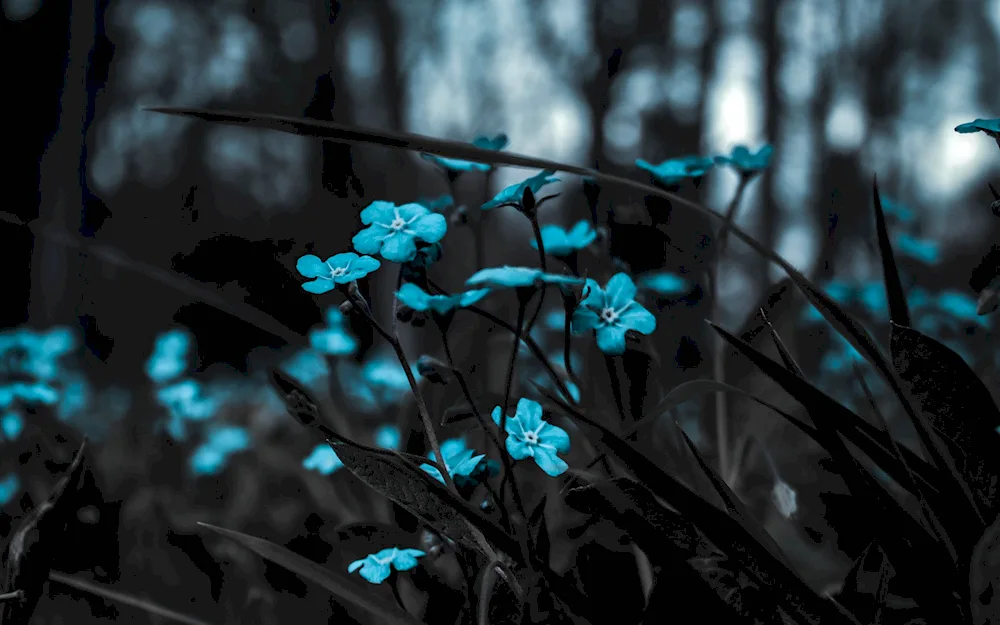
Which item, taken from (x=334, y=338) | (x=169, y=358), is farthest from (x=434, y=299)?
(x=169, y=358)

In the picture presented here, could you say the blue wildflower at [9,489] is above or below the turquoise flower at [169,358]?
below

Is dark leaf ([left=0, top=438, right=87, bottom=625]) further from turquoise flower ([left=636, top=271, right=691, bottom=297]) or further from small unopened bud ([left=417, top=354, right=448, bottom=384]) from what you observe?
turquoise flower ([left=636, top=271, right=691, bottom=297])

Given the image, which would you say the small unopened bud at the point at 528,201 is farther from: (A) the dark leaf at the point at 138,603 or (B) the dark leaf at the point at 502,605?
(A) the dark leaf at the point at 138,603

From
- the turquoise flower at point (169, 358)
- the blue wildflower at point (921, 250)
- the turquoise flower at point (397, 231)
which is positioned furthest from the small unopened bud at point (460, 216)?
the turquoise flower at point (169, 358)

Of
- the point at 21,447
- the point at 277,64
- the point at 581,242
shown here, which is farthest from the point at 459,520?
the point at 277,64

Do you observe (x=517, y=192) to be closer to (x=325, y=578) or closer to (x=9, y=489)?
(x=325, y=578)

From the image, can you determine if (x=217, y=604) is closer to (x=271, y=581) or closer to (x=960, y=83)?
(x=271, y=581)
